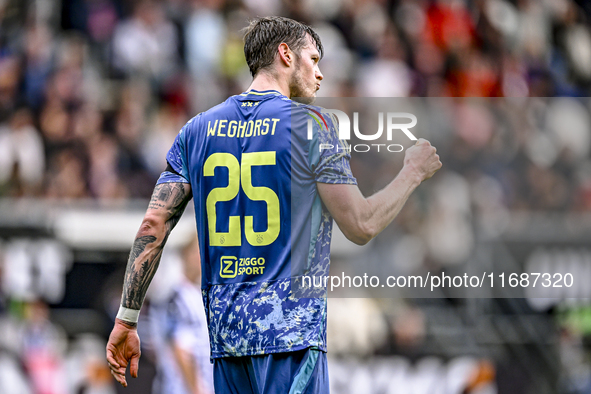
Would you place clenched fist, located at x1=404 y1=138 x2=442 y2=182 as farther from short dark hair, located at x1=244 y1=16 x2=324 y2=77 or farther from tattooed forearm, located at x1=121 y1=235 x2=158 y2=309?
tattooed forearm, located at x1=121 y1=235 x2=158 y2=309

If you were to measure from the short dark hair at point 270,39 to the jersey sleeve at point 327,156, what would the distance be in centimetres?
39

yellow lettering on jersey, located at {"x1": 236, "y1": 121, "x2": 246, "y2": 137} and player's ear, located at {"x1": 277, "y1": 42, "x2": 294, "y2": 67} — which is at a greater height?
player's ear, located at {"x1": 277, "y1": 42, "x2": 294, "y2": 67}

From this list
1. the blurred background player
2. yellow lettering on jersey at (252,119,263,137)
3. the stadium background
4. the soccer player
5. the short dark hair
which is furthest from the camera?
the stadium background

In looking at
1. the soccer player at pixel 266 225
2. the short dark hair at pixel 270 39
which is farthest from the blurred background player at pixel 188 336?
the short dark hair at pixel 270 39

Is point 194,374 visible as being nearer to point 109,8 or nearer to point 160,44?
point 160,44

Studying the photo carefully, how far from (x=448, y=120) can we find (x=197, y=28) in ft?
15.7

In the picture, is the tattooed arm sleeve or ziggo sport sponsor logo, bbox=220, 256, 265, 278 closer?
ziggo sport sponsor logo, bbox=220, 256, 265, 278

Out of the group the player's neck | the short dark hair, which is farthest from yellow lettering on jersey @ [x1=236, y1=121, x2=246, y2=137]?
the short dark hair

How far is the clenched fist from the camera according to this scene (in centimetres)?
324

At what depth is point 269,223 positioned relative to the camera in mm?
3096

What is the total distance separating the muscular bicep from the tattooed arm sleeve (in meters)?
0.67

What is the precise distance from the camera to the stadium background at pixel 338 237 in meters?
7.20

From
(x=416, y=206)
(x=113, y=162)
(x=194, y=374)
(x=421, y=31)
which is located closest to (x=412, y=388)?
(x=416, y=206)

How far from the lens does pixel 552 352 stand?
745 cm
